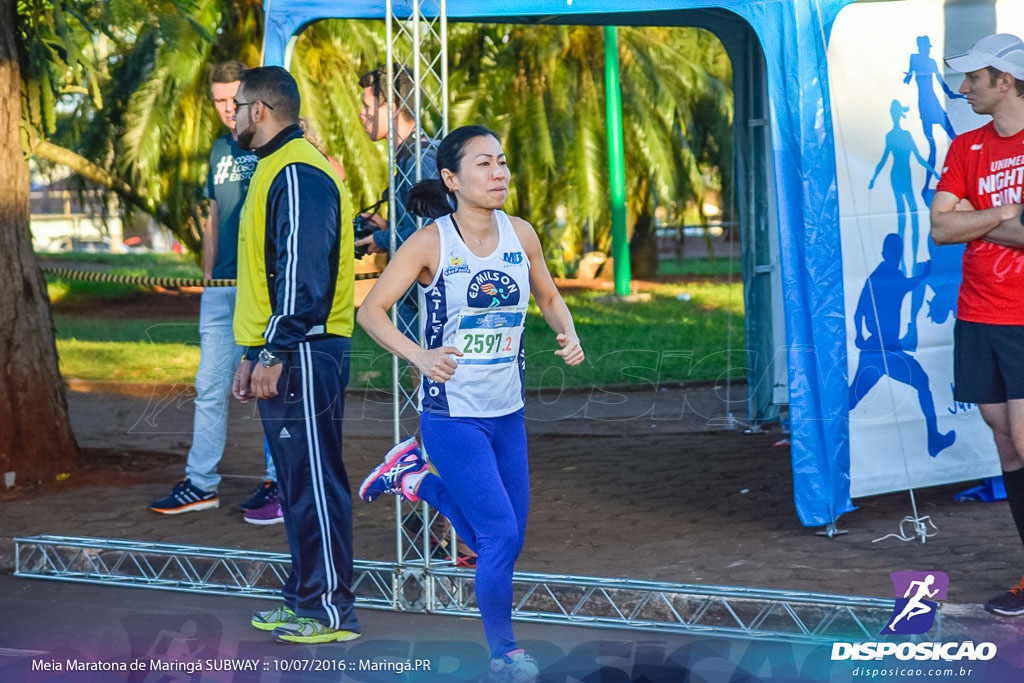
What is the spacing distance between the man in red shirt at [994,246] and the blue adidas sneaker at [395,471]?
7.24 feet

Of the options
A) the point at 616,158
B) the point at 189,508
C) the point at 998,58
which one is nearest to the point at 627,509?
the point at 189,508

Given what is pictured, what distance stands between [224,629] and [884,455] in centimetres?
336

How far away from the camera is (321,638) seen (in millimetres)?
5000

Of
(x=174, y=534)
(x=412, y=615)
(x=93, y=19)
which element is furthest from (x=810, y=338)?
(x=93, y=19)

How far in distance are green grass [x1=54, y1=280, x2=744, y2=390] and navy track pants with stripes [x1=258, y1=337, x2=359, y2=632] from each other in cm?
236

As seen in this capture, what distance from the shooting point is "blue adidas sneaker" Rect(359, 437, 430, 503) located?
4770 mm

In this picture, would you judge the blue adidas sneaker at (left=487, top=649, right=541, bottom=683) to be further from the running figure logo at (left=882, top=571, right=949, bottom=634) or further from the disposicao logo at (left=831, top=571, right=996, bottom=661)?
the running figure logo at (left=882, top=571, right=949, bottom=634)

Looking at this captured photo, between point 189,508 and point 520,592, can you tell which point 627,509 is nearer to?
point 520,592

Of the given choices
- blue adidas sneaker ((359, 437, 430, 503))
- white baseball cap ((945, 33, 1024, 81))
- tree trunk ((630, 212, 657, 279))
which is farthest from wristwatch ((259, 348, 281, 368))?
tree trunk ((630, 212, 657, 279))

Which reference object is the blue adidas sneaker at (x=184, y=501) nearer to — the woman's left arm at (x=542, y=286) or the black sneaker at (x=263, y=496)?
the black sneaker at (x=263, y=496)

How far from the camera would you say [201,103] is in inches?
779

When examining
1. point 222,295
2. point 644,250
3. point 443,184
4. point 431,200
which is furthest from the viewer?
point 644,250

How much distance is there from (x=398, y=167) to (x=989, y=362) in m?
2.66

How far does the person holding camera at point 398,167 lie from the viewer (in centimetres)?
563
